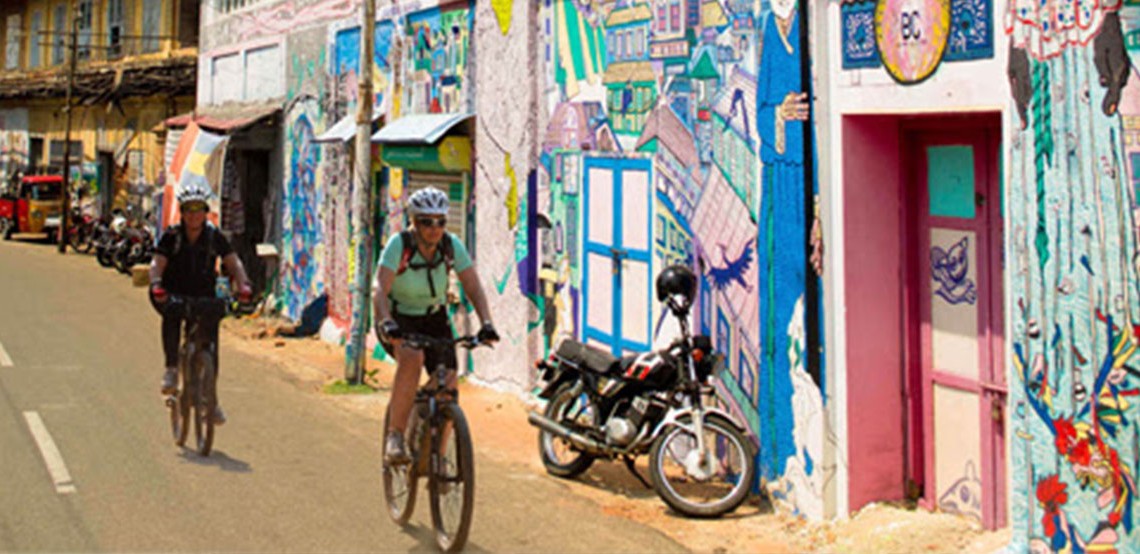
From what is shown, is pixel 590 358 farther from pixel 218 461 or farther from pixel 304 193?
pixel 304 193

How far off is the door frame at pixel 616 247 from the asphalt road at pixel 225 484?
153 cm

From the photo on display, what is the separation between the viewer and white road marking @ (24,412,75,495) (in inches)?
327

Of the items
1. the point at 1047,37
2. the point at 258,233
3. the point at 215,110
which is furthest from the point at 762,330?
the point at 215,110

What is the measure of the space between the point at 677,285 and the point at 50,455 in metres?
4.56

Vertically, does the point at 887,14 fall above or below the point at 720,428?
above

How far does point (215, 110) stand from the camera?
22.6 m

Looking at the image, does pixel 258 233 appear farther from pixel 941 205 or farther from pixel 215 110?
pixel 941 205

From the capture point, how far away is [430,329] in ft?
24.0

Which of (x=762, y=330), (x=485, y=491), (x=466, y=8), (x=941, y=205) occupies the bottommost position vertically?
(x=485, y=491)

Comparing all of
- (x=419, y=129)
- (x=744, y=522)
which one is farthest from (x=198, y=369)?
(x=419, y=129)

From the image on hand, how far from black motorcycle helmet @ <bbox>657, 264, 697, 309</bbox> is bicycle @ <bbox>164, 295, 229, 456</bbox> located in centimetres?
327

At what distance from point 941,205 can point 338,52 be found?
37.2 ft

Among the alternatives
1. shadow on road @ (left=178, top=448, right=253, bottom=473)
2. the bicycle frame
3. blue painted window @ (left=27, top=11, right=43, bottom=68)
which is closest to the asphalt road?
shadow on road @ (left=178, top=448, right=253, bottom=473)

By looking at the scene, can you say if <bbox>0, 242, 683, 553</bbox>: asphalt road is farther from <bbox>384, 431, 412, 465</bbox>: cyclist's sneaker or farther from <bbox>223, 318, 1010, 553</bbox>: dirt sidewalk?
<bbox>384, 431, 412, 465</bbox>: cyclist's sneaker
